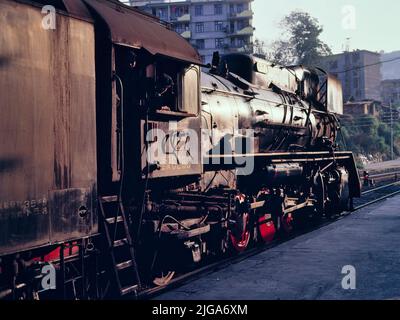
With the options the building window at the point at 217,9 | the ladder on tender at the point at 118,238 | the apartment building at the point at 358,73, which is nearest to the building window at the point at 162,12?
the building window at the point at 217,9

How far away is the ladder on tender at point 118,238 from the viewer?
587cm

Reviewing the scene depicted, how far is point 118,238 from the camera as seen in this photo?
6.30 metres

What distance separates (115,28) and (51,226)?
239 centimetres

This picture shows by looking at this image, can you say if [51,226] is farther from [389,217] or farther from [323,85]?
[323,85]

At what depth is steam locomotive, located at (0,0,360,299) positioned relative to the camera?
4.54 meters

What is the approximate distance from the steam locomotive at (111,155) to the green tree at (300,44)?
55630 millimetres

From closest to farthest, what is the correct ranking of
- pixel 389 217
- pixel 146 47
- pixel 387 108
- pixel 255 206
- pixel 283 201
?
1. pixel 146 47
2. pixel 255 206
3. pixel 283 201
4. pixel 389 217
5. pixel 387 108

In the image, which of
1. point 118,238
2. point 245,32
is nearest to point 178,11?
point 245,32

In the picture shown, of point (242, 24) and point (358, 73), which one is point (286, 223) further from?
point (358, 73)

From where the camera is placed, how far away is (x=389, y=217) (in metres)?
13.3

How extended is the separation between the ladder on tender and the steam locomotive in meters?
0.02

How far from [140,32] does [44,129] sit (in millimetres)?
2078

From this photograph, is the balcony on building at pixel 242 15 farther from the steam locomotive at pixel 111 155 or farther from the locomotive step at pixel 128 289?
the locomotive step at pixel 128 289

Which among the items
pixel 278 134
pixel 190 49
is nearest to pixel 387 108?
pixel 278 134
